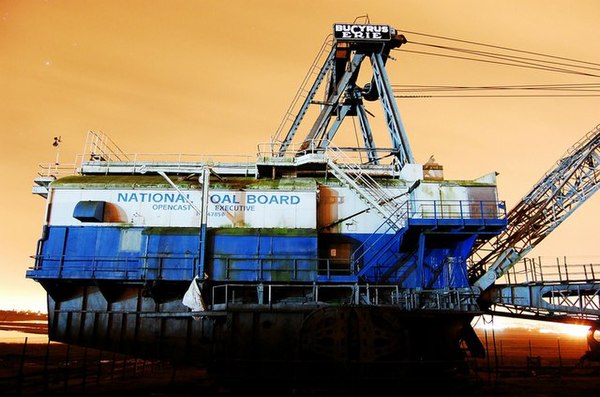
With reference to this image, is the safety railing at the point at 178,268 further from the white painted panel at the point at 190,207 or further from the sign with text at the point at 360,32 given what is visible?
the sign with text at the point at 360,32

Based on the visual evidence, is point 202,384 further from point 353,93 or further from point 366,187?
point 353,93

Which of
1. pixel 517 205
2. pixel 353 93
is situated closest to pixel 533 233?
pixel 517 205

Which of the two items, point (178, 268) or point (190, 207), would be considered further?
point (190, 207)

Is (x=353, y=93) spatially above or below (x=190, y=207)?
above

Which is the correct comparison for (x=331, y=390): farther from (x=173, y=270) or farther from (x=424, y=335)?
(x=173, y=270)

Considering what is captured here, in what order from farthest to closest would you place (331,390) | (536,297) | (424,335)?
(536,297) → (424,335) → (331,390)

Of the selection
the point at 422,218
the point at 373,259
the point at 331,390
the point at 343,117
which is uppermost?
the point at 343,117

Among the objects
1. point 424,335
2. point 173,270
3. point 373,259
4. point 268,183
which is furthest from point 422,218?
point 173,270

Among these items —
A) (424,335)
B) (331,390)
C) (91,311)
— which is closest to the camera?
(331,390)

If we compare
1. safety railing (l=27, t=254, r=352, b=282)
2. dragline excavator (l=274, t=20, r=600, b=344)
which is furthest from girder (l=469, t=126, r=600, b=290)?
safety railing (l=27, t=254, r=352, b=282)

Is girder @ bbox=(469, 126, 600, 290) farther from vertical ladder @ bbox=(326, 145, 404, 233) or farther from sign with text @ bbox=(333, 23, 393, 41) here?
sign with text @ bbox=(333, 23, 393, 41)

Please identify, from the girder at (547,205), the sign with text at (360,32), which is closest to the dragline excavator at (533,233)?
the girder at (547,205)

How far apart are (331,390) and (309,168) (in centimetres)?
1479

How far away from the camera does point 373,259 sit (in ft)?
82.0
